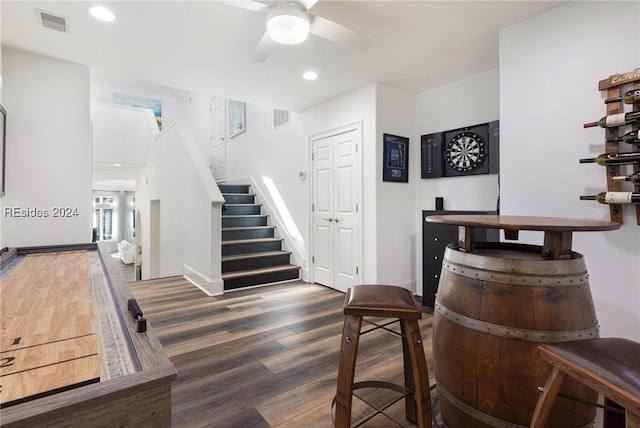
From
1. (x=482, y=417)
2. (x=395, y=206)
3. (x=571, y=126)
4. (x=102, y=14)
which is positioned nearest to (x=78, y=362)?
(x=482, y=417)

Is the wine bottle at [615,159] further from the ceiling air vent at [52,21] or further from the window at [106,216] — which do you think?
the window at [106,216]

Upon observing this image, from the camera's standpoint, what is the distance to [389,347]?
2305mm

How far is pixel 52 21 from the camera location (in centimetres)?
230

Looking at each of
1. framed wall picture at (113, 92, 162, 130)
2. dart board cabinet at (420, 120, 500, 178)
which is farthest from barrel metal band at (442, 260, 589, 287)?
framed wall picture at (113, 92, 162, 130)

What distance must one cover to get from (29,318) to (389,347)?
6.78 feet

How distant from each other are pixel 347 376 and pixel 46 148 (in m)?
3.40

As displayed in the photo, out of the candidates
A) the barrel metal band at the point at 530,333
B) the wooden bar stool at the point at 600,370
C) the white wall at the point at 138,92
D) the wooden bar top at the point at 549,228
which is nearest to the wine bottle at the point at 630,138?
the wooden bar top at the point at 549,228

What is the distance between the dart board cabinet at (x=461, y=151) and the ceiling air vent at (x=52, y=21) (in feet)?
11.3

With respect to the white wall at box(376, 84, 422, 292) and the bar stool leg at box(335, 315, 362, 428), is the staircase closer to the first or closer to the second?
the white wall at box(376, 84, 422, 292)

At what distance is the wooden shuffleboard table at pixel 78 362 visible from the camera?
559 millimetres

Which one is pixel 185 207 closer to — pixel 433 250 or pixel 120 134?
pixel 120 134

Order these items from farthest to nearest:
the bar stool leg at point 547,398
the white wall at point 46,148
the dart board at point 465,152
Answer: the dart board at point 465,152
the white wall at point 46,148
the bar stool leg at point 547,398

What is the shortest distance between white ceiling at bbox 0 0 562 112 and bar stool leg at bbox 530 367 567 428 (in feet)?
7.30

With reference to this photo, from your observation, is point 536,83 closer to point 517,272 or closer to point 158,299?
point 517,272
